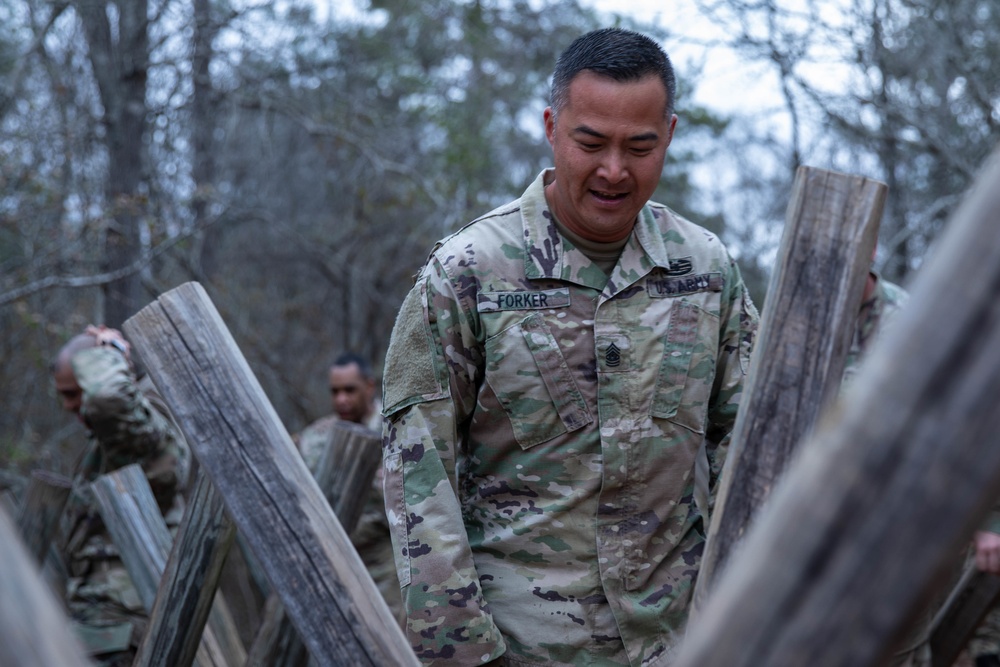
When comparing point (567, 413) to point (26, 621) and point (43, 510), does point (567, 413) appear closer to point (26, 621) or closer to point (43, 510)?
point (26, 621)

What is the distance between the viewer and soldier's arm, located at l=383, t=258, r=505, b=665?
2.39 meters

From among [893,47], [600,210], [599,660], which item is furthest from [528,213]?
[893,47]

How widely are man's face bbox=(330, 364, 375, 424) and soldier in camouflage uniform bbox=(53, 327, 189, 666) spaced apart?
1.16 metres

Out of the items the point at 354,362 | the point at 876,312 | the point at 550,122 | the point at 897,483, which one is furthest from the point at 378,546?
the point at 897,483

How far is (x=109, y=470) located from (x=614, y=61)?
4.18m

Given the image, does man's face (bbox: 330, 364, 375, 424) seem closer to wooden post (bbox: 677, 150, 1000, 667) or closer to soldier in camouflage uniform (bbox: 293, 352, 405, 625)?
soldier in camouflage uniform (bbox: 293, 352, 405, 625)

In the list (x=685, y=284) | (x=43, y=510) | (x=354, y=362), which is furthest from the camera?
(x=354, y=362)

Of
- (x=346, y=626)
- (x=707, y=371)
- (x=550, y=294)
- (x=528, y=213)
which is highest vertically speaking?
(x=528, y=213)

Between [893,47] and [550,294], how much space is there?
24.1 ft

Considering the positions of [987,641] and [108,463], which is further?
[987,641]

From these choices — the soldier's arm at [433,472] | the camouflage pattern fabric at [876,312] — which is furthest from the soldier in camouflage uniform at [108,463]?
the camouflage pattern fabric at [876,312]

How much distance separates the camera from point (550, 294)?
259 cm

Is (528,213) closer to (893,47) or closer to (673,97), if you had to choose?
(673,97)

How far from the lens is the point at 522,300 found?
2.57 meters
